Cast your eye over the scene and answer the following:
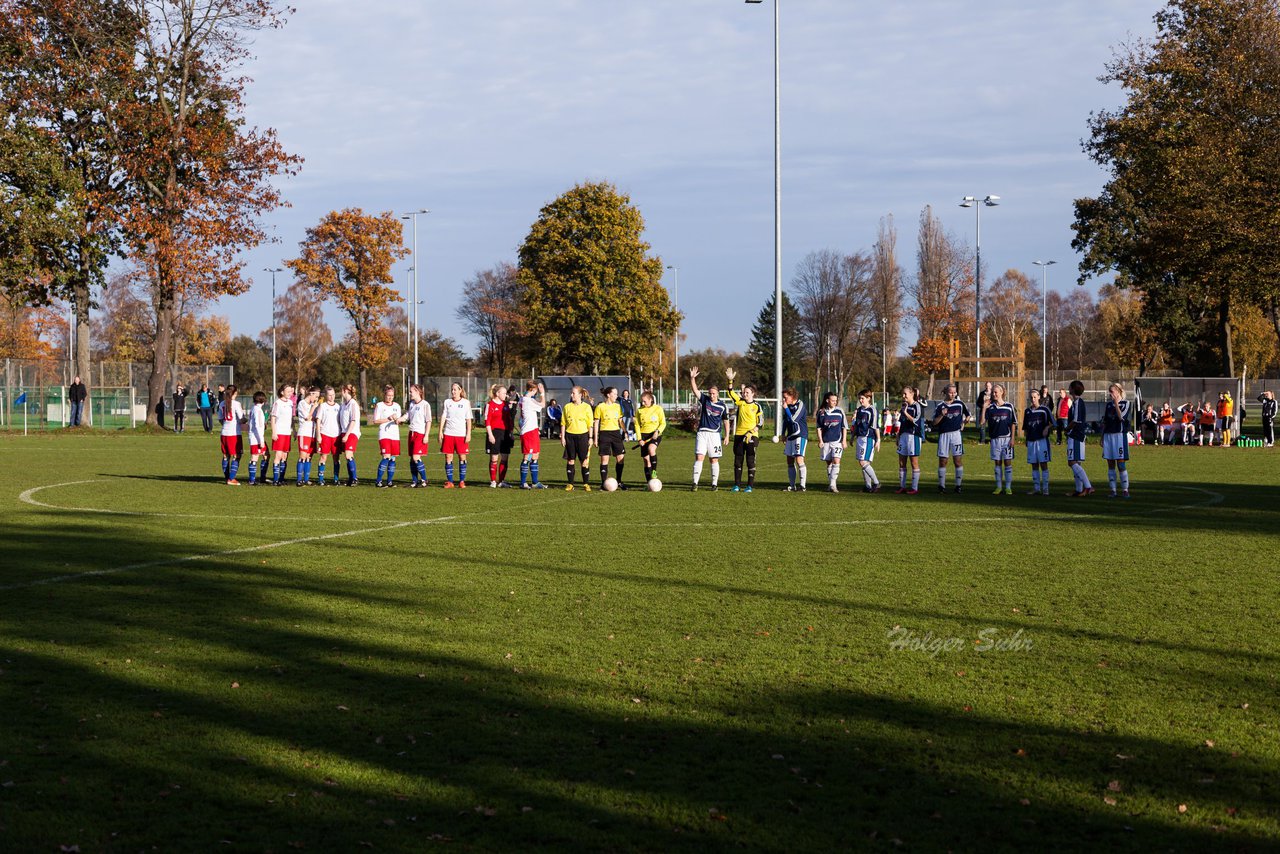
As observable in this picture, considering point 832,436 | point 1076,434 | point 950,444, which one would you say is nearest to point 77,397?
point 832,436

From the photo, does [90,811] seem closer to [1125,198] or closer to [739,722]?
[739,722]

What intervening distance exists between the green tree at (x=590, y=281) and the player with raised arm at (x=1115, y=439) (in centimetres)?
4452

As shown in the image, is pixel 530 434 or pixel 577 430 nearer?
pixel 577 430

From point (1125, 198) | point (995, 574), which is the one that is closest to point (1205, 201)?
point (1125, 198)

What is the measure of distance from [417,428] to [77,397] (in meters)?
29.2

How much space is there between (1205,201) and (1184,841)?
1486 inches

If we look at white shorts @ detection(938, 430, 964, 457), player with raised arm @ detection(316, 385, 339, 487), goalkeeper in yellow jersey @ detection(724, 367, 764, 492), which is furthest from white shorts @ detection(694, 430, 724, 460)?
player with raised arm @ detection(316, 385, 339, 487)

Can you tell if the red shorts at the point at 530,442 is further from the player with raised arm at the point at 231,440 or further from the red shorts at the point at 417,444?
the player with raised arm at the point at 231,440

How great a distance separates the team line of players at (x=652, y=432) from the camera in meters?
21.6

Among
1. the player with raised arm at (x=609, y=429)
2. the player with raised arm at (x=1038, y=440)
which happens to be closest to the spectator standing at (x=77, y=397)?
the player with raised arm at (x=609, y=429)

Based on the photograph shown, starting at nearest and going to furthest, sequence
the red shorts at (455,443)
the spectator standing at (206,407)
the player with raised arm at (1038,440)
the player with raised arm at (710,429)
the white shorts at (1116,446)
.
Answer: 1. the white shorts at (1116,446)
2. the player with raised arm at (1038,440)
3. the player with raised arm at (710,429)
4. the red shorts at (455,443)
5. the spectator standing at (206,407)

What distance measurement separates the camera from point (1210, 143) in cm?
3828

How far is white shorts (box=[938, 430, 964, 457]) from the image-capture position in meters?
22.2

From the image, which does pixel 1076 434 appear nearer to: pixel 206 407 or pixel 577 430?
pixel 577 430
